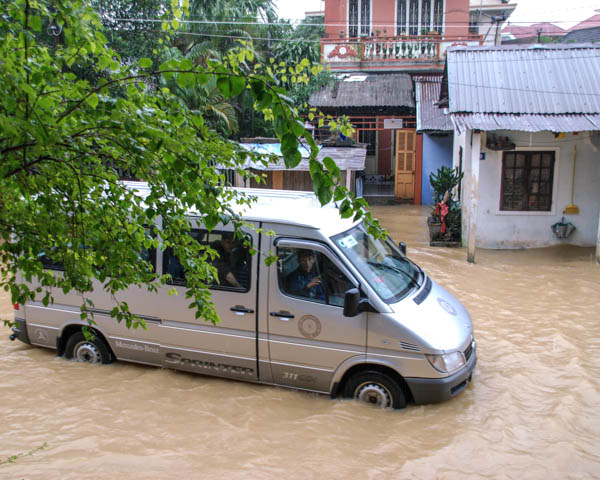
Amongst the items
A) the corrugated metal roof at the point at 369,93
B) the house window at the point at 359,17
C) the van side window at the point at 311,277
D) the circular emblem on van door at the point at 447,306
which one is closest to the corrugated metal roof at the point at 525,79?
the corrugated metal roof at the point at 369,93

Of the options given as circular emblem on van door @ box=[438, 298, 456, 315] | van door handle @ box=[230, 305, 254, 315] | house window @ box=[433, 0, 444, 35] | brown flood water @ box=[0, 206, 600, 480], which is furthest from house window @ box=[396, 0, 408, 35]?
van door handle @ box=[230, 305, 254, 315]

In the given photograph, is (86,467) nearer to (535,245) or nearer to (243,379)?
(243,379)

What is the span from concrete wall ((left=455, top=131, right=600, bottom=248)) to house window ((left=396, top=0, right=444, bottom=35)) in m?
12.1

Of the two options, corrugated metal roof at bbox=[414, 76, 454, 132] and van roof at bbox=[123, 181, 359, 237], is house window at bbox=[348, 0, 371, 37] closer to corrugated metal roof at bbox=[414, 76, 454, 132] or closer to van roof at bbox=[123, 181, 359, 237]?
corrugated metal roof at bbox=[414, 76, 454, 132]

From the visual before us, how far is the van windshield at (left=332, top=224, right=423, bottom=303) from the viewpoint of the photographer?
541cm

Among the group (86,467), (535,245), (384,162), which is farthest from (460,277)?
(384,162)

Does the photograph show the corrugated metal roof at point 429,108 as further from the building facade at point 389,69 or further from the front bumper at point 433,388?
the front bumper at point 433,388

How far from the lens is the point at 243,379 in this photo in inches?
227

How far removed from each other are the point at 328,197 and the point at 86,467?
3.42m

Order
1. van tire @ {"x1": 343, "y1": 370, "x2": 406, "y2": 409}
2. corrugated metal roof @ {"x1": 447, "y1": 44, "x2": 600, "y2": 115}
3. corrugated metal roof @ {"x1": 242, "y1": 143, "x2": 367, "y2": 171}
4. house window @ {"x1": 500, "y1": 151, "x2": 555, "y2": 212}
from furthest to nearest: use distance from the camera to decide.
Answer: corrugated metal roof @ {"x1": 242, "y1": 143, "x2": 367, "y2": 171}, house window @ {"x1": 500, "y1": 151, "x2": 555, "y2": 212}, corrugated metal roof @ {"x1": 447, "y1": 44, "x2": 600, "y2": 115}, van tire @ {"x1": 343, "y1": 370, "x2": 406, "y2": 409}

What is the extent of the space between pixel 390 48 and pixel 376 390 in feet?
63.5

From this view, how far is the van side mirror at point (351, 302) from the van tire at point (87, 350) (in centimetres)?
303

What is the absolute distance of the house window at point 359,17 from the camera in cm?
2375

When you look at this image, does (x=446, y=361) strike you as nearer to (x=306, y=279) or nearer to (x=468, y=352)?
(x=468, y=352)
